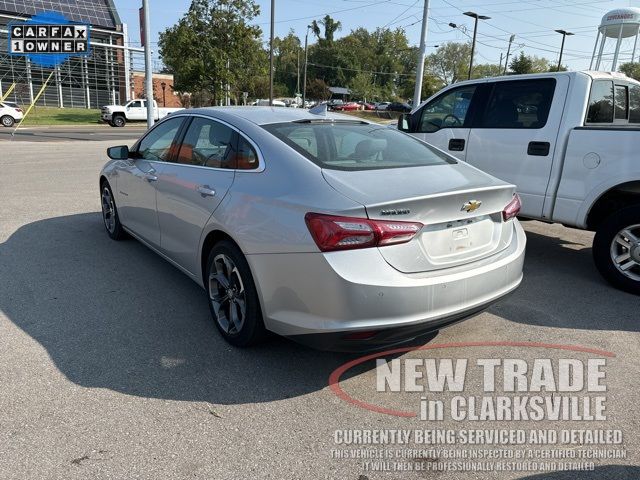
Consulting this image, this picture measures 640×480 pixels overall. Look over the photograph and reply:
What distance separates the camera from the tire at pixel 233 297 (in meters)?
3.20

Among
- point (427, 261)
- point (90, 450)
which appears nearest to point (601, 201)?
point (427, 261)

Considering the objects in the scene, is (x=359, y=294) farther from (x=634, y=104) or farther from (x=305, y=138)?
(x=634, y=104)

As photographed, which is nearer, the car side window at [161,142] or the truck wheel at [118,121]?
the car side window at [161,142]

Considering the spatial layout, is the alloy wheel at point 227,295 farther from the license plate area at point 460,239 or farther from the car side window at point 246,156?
the license plate area at point 460,239

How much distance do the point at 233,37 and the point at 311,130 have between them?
31.1 metres

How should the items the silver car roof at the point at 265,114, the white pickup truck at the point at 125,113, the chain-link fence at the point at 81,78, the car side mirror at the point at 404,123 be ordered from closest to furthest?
the silver car roof at the point at 265,114
the car side mirror at the point at 404,123
the white pickup truck at the point at 125,113
the chain-link fence at the point at 81,78

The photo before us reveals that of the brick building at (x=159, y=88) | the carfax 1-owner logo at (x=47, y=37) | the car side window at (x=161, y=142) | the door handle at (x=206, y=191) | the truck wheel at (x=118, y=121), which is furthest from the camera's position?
the brick building at (x=159, y=88)

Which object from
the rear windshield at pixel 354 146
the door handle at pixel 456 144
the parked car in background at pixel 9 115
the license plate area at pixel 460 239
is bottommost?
the parked car in background at pixel 9 115

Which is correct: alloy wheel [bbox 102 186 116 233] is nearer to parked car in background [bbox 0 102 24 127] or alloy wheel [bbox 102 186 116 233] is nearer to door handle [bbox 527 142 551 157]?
door handle [bbox 527 142 551 157]

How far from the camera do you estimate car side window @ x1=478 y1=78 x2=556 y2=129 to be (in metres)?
5.20

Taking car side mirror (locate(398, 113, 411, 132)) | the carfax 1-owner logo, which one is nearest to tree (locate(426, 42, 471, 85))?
the carfax 1-owner logo

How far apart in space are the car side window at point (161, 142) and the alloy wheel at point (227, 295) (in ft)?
4.60

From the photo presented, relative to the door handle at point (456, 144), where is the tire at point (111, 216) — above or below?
below

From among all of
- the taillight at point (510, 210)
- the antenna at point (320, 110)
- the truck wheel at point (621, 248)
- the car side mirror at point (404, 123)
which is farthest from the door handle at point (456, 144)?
the taillight at point (510, 210)
